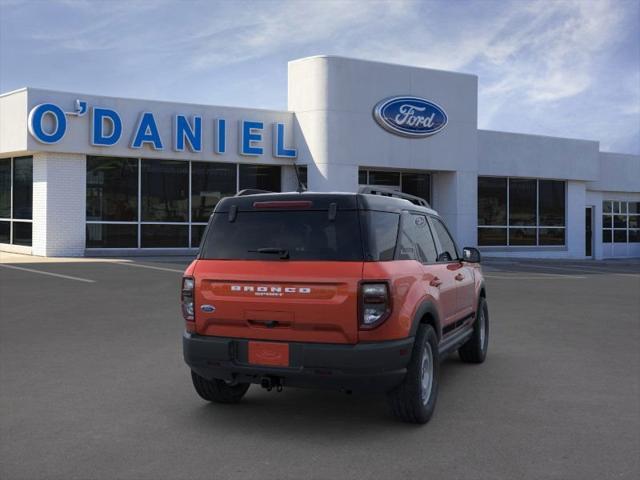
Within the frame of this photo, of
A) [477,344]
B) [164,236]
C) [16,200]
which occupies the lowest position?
[477,344]

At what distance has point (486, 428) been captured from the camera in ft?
17.5

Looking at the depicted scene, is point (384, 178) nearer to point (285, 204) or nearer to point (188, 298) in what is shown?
point (285, 204)

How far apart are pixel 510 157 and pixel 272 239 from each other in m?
26.3

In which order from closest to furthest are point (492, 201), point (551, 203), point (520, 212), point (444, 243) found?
point (444, 243)
point (492, 201)
point (520, 212)
point (551, 203)

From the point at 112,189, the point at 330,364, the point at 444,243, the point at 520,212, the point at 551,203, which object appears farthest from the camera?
the point at 551,203

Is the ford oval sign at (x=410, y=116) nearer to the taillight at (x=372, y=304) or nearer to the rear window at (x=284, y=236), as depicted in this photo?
the rear window at (x=284, y=236)

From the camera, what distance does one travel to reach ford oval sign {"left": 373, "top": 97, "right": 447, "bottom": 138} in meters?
25.9

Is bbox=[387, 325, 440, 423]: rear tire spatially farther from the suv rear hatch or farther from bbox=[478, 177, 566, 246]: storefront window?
bbox=[478, 177, 566, 246]: storefront window

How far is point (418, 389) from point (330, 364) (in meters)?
0.78

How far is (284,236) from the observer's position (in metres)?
5.37

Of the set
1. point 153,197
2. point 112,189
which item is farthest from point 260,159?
point 112,189

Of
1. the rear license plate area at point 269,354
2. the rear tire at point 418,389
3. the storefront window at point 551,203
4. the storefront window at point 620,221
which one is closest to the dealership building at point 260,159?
the storefront window at point 551,203

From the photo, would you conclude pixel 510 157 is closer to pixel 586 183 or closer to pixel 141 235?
pixel 586 183

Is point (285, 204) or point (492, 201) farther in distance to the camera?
point (492, 201)
